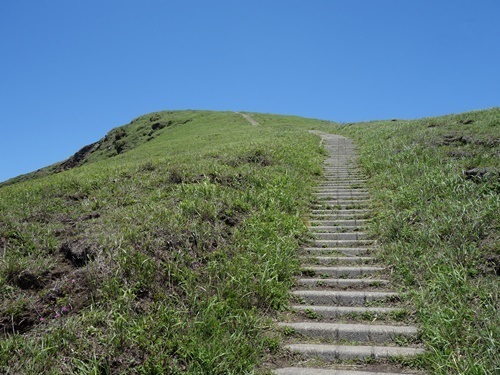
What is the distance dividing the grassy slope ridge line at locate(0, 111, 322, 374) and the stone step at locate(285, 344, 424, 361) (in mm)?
478

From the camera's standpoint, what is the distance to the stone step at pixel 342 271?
760 cm

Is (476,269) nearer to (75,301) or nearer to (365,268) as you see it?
(365,268)

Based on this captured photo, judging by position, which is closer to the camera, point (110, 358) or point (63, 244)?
point (110, 358)

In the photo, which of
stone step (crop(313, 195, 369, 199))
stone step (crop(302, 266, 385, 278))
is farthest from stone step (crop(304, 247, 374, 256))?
stone step (crop(313, 195, 369, 199))

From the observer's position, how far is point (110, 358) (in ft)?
16.4

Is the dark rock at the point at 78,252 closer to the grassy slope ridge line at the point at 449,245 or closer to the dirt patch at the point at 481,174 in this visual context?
the grassy slope ridge line at the point at 449,245

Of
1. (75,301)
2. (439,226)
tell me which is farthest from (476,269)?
(75,301)

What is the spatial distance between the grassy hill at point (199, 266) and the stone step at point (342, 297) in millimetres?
399

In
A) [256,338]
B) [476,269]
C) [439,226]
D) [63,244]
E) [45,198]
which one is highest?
[45,198]

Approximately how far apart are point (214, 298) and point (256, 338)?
3.13 feet

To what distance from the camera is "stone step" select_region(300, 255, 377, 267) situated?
26.6 feet

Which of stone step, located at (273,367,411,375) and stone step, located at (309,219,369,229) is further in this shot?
stone step, located at (309,219,369,229)

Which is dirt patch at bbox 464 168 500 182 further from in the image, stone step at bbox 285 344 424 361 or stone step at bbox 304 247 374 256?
stone step at bbox 285 344 424 361

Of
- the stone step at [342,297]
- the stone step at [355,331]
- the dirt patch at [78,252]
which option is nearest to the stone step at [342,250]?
the stone step at [342,297]
